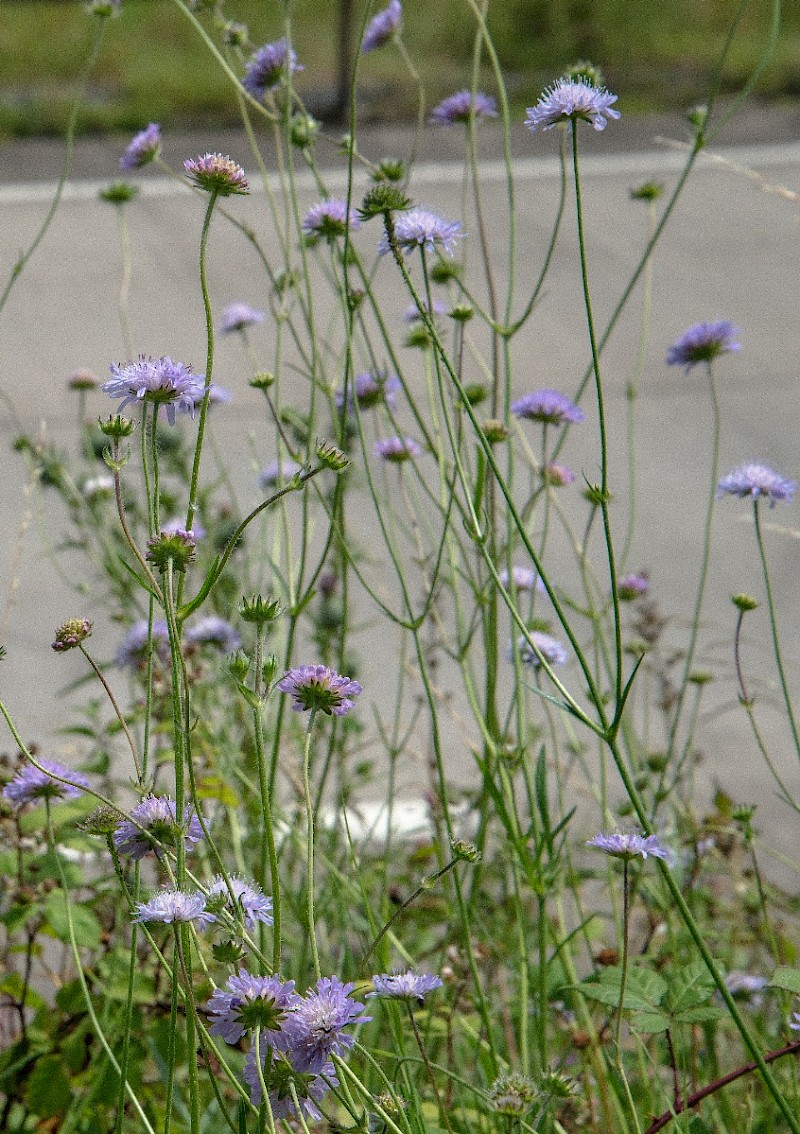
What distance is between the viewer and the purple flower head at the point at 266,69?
1631 millimetres

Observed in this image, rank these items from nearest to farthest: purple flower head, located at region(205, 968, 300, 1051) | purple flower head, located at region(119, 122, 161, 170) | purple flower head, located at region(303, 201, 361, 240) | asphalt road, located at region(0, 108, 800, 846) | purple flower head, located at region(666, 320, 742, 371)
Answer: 1. purple flower head, located at region(205, 968, 300, 1051)
2. purple flower head, located at region(303, 201, 361, 240)
3. purple flower head, located at region(119, 122, 161, 170)
4. purple flower head, located at region(666, 320, 742, 371)
5. asphalt road, located at region(0, 108, 800, 846)

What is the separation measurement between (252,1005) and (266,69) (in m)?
1.16

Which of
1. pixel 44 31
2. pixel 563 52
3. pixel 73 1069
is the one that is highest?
pixel 44 31

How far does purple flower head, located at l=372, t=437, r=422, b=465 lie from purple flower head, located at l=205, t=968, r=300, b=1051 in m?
0.90

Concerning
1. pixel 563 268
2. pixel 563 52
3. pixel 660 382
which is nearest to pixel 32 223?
pixel 563 268

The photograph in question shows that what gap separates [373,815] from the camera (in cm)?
263

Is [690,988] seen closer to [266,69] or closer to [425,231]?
[425,231]

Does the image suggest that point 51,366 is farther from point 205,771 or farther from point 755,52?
point 755,52

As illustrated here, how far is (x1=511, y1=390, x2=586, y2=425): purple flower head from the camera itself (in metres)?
1.65

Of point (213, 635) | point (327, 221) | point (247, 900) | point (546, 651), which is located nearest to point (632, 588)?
point (546, 651)

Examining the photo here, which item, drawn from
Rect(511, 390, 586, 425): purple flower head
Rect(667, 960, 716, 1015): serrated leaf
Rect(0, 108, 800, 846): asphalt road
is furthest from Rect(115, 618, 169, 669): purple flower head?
Rect(667, 960, 716, 1015): serrated leaf

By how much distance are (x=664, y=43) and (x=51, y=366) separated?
528cm

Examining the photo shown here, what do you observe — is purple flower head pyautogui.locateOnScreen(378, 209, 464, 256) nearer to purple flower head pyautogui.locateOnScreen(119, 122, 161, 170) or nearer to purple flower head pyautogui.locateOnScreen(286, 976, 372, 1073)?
purple flower head pyautogui.locateOnScreen(119, 122, 161, 170)

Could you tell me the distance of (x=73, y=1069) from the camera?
55.1 inches
